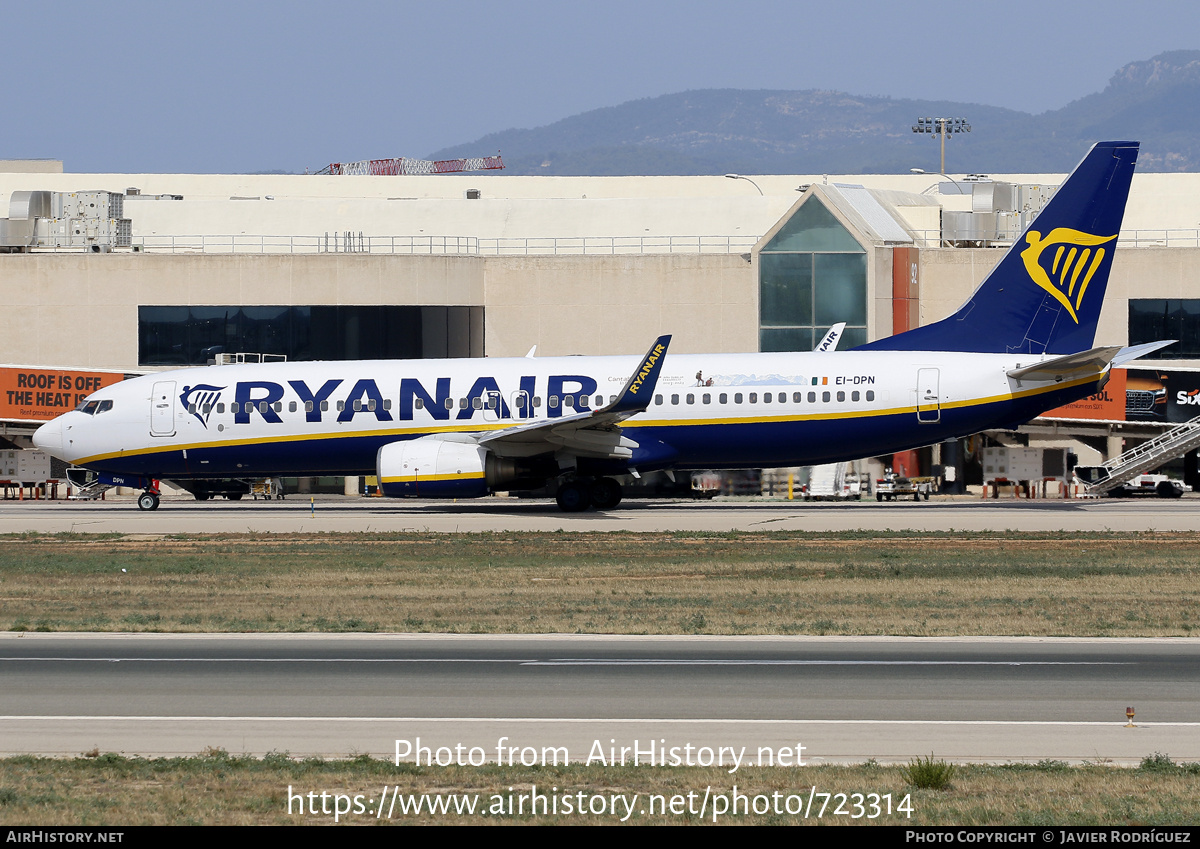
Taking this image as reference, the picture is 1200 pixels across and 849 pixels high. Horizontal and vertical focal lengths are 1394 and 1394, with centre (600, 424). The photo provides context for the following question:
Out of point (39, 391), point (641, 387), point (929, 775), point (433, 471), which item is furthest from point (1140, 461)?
point (39, 391)

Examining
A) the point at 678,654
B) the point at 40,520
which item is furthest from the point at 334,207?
the point at 678,654

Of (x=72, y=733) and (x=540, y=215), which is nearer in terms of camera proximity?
(x=72, y=733)

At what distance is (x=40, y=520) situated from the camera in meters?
40.6

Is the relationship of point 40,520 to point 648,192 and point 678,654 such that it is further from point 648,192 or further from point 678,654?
point 648,192

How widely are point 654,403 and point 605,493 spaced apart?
356 centimetres

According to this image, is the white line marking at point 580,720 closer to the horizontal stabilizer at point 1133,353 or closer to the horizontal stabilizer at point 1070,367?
the horizontal stabilizer at point 1070,367

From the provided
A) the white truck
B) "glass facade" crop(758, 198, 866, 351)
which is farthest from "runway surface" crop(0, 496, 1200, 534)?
Result: "glass facade" crop(758, 198, 866, 351)

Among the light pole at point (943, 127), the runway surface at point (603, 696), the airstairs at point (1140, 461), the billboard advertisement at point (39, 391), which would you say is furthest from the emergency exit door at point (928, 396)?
the light pole at point (943, 127)

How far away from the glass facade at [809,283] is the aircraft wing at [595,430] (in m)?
23.2

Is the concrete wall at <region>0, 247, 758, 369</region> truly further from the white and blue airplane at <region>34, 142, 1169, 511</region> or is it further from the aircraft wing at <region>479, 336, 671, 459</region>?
the aircraft wing at <region>479, 336, 671, 459</region>

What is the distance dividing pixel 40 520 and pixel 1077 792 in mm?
36106

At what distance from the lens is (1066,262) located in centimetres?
3838

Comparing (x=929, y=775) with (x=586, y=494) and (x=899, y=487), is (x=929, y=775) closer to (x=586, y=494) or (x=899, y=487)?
(x=586, y=494)

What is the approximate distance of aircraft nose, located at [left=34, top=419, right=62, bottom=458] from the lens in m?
41.5
